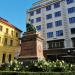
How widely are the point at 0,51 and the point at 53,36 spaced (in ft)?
48.8

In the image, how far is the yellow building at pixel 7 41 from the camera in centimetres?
4484

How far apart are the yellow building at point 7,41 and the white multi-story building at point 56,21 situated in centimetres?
758

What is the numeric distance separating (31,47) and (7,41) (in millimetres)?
31172

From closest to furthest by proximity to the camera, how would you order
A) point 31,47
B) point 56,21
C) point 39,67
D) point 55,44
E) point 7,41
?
point 39,67 < point 31,47 < point 55,44 < point 56,21 < point 7,41

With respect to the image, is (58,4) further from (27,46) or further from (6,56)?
(27,46)

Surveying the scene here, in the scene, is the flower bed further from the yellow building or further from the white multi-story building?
the yellow building

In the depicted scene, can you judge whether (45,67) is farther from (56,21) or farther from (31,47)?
(56,21)

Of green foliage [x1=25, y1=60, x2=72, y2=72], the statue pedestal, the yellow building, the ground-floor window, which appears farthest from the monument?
the yellow building

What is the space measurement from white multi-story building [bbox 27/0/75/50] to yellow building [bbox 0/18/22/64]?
758 centimetres

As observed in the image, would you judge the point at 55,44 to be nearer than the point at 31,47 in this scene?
No

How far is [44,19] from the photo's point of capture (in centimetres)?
4756

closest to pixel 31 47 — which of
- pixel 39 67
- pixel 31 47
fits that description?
pixel 31 47

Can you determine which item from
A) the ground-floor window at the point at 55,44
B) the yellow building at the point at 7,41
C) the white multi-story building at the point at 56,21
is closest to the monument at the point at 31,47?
the white multi-story building at the point at 56,21

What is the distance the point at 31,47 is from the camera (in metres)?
17.3
